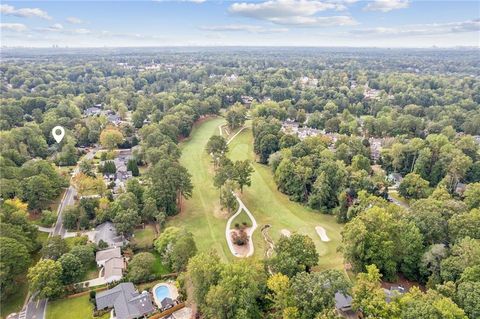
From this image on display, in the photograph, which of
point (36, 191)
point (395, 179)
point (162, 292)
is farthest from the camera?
point (395, 179)

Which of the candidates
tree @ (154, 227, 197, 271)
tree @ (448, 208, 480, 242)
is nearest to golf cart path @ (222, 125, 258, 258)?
tree @ (154, 227, 197, 271)

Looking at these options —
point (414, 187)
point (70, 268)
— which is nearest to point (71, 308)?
point (70, 268)

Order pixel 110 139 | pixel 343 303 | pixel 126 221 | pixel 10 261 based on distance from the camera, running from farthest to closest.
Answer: pixel 110 139, pixel 126 221, pixel 10 261, pixel 343 303

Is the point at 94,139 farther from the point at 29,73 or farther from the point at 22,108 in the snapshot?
the point at 29,73

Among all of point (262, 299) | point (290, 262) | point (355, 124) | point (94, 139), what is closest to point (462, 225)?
point (290, 262)

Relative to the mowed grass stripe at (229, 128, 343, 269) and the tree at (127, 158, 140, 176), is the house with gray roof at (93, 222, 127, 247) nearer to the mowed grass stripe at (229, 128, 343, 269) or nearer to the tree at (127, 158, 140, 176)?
the tree at (127, 158, 140, 176)

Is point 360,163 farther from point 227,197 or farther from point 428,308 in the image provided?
point 428,308

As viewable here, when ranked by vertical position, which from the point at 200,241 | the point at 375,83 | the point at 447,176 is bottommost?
the point at 200,241
